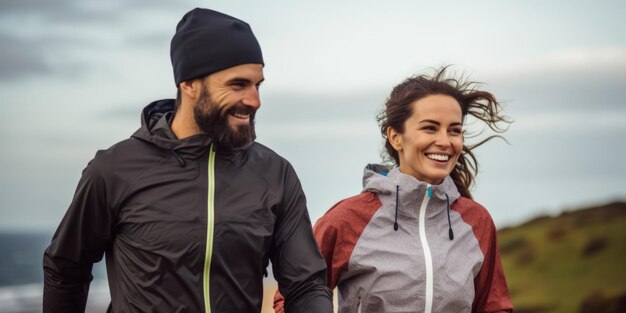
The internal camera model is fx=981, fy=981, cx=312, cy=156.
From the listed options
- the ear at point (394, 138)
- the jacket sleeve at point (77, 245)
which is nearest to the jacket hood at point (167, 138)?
the jacket sleeve at point (77, 245)

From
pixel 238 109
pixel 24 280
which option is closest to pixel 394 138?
pixel 238 109

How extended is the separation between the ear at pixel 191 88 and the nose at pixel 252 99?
0.17 m

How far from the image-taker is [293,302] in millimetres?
3430

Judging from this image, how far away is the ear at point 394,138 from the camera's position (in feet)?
14.1

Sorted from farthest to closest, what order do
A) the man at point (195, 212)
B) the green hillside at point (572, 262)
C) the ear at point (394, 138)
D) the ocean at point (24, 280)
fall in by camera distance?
the ocean at point (24, 280), the green hillside at point (572, 262), the ear at point (394, 138), the man at point (195, 212)

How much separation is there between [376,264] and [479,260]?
0.45 metres

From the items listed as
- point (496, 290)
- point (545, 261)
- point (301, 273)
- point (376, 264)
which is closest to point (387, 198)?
point (376, 264)

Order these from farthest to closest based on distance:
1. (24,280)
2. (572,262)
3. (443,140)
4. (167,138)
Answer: (24,280), (572,262), (443,140), (167,138)

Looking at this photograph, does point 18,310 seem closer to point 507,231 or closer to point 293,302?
point 507,231

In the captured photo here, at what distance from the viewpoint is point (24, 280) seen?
49.4 meters

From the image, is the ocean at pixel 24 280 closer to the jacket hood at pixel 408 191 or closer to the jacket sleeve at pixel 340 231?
the jacket sleeve at pixel 340 231

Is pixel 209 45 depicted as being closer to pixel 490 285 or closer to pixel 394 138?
pixel 394 138

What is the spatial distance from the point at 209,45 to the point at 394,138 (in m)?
1.26

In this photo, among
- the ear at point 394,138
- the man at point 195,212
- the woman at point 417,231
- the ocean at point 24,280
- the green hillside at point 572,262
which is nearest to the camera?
the man at point 195,212
